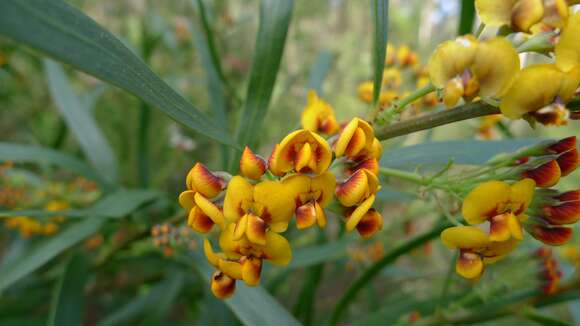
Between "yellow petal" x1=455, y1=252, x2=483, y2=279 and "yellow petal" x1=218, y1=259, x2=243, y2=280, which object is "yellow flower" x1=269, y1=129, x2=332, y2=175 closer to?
"yellow petal" x1=218, y1=259, x2=243, y2=280

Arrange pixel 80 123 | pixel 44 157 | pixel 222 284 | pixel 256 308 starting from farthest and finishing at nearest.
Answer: pixel 80 123 < pixel 44 157 < pixel 256 308 < pixel 222 284

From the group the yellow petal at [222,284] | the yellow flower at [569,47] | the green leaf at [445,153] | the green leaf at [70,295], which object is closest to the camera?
the yellow flower at [569,47]

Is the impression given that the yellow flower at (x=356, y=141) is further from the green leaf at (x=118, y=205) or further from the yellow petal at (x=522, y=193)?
the green leaf at (x=118, y=205)

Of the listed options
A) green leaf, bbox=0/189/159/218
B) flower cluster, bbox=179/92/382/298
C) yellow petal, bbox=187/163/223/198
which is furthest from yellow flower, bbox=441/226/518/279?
green leaf, bbox=0/189/159/218

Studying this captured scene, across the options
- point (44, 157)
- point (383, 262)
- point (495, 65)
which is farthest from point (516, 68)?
point (44, 157)

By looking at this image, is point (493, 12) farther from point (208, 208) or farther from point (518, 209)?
point (208, 208)

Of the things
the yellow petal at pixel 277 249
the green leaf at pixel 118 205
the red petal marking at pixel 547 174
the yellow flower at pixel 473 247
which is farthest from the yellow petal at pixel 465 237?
the green leaf at pixel 118 205

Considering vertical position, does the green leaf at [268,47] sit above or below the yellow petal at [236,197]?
above
